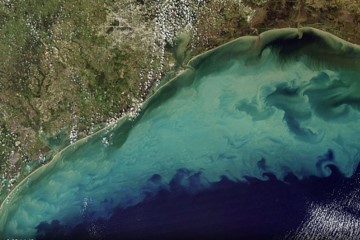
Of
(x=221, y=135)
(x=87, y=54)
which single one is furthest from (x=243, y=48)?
(x=87, y=54)

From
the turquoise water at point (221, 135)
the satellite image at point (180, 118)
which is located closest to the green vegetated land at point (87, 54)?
the satellite image at point (180, 118)

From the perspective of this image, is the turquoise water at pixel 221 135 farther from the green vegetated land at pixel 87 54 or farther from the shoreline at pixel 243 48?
the green vegetated land at pixel 87 54

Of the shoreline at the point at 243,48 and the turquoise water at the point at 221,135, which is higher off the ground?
the shoreline at the point at 243,48

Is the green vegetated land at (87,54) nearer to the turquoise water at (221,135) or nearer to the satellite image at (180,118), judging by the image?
the satellite image at (180,118)

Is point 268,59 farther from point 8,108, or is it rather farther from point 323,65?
point 8,108

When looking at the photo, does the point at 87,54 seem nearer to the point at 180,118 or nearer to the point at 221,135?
the point at 180,118

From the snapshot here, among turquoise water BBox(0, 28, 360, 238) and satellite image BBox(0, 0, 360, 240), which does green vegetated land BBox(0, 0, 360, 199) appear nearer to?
satellite image BBox(0, 0, 360, 240)

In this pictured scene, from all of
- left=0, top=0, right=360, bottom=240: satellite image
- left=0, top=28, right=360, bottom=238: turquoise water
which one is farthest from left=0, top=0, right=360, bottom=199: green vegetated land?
left=0, top=28, right=360, bottom=238: turquoise water
